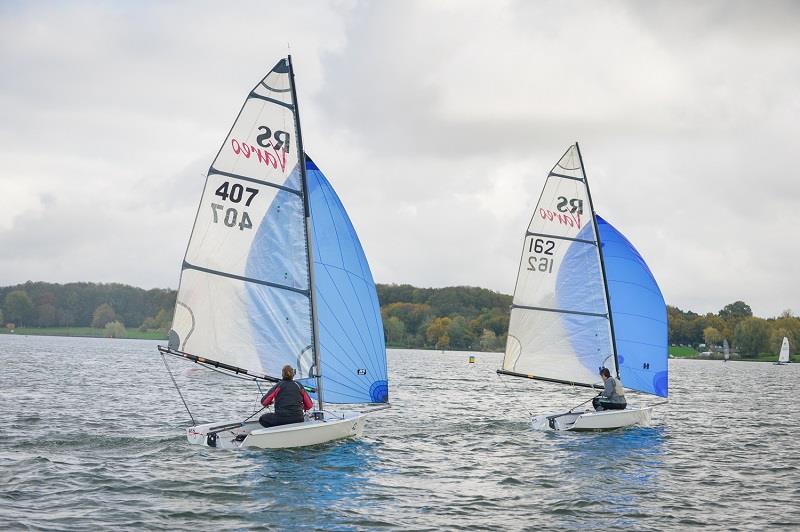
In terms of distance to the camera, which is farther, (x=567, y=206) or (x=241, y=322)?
(x=567, y=206)

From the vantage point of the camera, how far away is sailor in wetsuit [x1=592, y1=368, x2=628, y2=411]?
23.6 m

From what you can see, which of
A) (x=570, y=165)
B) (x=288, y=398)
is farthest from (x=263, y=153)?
(x=570, y=165)

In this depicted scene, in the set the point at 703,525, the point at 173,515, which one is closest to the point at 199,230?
the point at 173,515

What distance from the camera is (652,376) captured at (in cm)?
2619

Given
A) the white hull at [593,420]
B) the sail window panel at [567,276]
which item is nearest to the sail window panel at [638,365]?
the sail window panel at [567,276]

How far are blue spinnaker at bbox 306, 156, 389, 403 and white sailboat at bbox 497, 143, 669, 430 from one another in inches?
283

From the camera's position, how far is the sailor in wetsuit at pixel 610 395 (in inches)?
928

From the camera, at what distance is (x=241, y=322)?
18953 millimetres

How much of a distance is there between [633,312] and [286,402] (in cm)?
1254

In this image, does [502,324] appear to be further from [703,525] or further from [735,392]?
[703,525]

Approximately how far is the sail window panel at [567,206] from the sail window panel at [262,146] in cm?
926

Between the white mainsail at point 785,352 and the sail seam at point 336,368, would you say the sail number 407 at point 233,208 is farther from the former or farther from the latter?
the white mainsail at point 785,352

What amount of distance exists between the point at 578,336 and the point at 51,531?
16960 millimetres

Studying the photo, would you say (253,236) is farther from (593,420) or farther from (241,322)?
(593,420)
